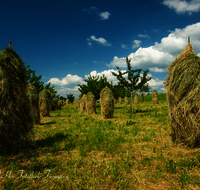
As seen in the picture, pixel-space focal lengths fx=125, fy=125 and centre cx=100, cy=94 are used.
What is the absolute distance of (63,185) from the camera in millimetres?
3094

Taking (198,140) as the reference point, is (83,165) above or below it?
below

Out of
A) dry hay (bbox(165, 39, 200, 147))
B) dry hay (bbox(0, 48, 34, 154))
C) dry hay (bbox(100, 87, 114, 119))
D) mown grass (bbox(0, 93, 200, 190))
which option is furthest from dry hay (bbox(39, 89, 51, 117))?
dry hay (bbox(165, 39, 200, 147))

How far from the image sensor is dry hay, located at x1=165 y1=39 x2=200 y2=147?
4570 millimetres

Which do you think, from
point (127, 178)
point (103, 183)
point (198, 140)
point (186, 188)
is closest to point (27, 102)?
point (103, 183)

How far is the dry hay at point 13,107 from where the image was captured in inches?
187

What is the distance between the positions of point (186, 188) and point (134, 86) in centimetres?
1553

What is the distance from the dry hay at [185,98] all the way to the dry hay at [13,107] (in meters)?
6.19

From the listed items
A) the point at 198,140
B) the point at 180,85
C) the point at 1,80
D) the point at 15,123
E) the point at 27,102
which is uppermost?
the point at 1,80

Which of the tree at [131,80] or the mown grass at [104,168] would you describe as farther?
the tree at [131,80]

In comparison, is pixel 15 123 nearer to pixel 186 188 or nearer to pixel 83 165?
pixel 83 165

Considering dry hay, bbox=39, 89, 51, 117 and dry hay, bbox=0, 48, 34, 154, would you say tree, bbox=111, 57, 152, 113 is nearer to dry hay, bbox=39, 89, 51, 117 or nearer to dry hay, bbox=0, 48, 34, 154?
dry hay, bbox=39, 89, 51, 117

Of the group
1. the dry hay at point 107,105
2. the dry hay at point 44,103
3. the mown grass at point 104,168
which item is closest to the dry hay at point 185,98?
the mown grass at point 104,168

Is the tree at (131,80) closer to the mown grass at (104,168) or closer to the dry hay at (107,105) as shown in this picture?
the dry hay at (107,105)

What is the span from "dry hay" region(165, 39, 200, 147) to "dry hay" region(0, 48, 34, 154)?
20.3 feet
